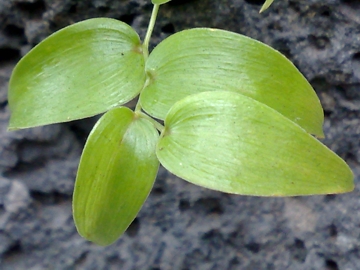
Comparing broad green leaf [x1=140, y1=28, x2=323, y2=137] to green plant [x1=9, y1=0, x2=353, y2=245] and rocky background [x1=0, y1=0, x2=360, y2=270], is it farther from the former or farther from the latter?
rocky background [x1=0, y1=0, x2=360, y2=270]

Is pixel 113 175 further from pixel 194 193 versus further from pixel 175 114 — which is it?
pixel 194 193

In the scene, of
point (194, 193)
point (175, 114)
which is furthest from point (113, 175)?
point (194, 193)

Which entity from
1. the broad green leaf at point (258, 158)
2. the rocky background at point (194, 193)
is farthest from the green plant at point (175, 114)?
the rocky background at point (194, 193)

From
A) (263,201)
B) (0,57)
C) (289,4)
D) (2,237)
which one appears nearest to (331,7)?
(289,4)

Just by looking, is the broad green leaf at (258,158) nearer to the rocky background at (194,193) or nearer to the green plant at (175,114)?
the green plant at (175,114)

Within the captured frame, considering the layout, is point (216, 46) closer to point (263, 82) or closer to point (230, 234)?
point (263, 82)

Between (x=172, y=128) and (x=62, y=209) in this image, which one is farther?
(x=62, y=209)

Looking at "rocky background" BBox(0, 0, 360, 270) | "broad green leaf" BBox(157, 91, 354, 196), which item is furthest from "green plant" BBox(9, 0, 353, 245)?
"rocky background" BBox(0, 0, 360, 270)
